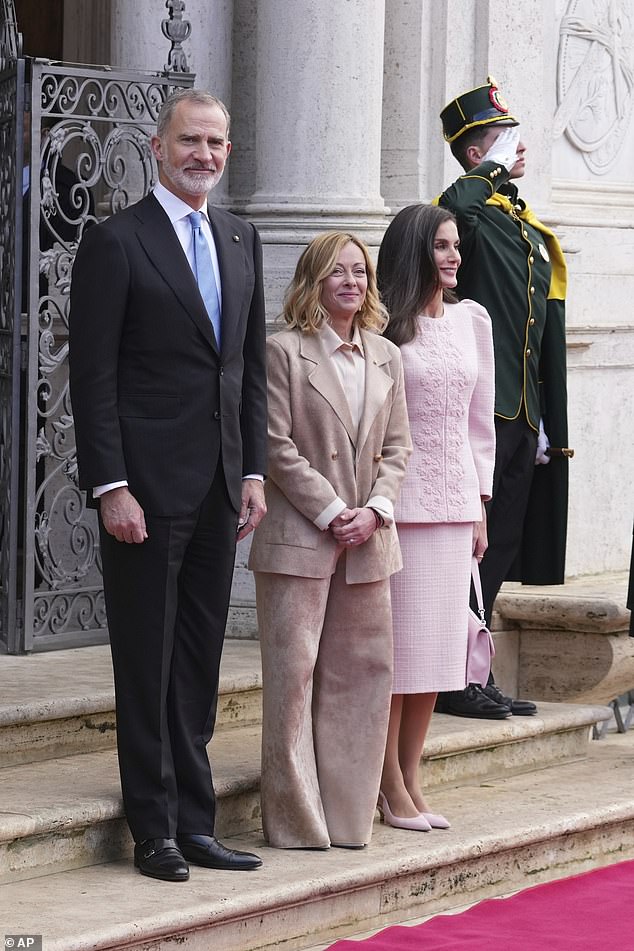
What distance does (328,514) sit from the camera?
182 inches

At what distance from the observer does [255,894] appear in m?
4.29

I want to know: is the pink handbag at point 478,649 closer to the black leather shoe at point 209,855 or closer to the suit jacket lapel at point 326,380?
the suit jacket lapel at point 326,380

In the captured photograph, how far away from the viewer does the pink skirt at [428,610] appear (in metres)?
4.95

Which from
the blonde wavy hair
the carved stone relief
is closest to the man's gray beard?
the blonde wavy hair

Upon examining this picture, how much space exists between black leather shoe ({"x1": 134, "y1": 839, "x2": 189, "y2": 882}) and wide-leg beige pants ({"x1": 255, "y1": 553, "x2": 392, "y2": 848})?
1.22ft

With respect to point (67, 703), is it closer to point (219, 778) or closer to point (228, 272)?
point (219, 778)

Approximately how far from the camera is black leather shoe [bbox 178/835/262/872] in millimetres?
4477

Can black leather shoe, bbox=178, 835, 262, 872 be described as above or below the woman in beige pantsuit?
below

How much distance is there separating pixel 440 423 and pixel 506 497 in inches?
41.5

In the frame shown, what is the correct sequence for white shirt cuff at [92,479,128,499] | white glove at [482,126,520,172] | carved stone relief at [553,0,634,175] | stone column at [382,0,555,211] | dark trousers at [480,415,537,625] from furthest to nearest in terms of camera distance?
carved stone relief at [553,0,634,175], stone column at [382,0,555,211], dark trousers at [480,415,537,625], white glove at [482,126,520,172], white shirt cuff at [92,479,128,499]

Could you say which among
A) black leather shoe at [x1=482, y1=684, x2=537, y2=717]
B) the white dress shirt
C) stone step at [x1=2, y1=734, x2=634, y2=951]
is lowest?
stone step at [x1=2, y1=734, x2=634, y2=951]

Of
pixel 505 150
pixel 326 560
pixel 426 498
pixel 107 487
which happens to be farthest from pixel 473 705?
pixel 107 487

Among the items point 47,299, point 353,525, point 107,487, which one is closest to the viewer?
Result: point 107,487

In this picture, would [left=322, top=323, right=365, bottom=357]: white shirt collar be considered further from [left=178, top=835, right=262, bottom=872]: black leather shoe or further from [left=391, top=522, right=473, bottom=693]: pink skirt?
[left=178, top=835, right=262, bottom=872]: black leather shoe
